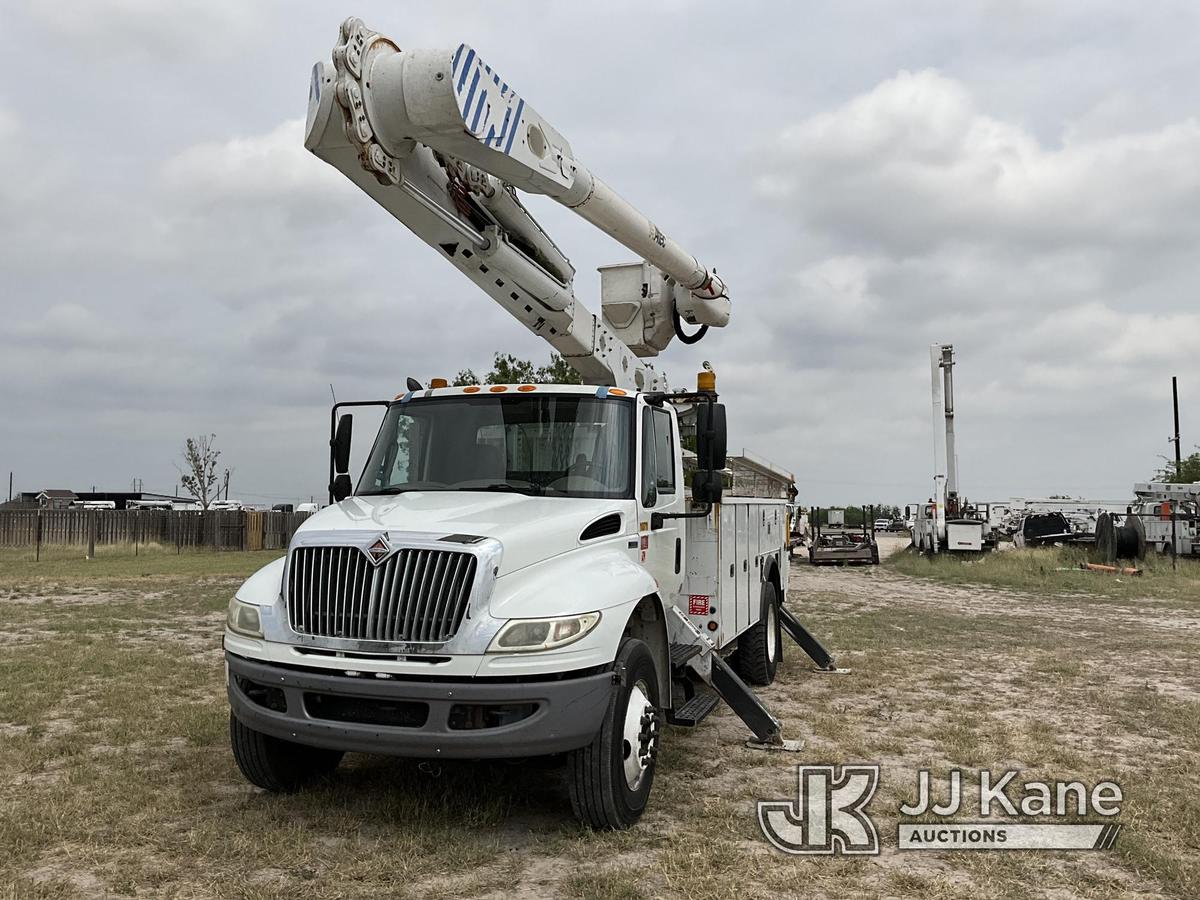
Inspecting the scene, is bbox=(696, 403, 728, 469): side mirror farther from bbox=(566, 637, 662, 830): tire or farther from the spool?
the spool

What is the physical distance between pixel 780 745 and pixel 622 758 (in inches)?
86.2

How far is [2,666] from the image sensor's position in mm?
9281

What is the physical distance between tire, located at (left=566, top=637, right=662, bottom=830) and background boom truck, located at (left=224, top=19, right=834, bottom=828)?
13 mm

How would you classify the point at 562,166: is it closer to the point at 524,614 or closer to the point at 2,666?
the point at 524,614

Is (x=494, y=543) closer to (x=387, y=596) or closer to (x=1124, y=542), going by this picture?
(x=387, y=596)

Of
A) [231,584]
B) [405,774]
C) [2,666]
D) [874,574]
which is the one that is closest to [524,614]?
[405,774]

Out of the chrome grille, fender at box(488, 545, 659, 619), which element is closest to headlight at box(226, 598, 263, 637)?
the chrome grille

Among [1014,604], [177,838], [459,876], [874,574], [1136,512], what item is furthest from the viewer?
[1136,512]

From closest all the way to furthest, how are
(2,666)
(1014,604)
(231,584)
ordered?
1. (2,666)
2. (1014,604)
3. (231,584)

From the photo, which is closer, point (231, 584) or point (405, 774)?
point (405, 774)

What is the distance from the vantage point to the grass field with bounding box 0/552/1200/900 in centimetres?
414

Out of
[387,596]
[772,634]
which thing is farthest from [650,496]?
[772,634]

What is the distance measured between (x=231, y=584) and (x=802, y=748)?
1626 centimetres

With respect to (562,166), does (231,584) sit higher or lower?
lower
